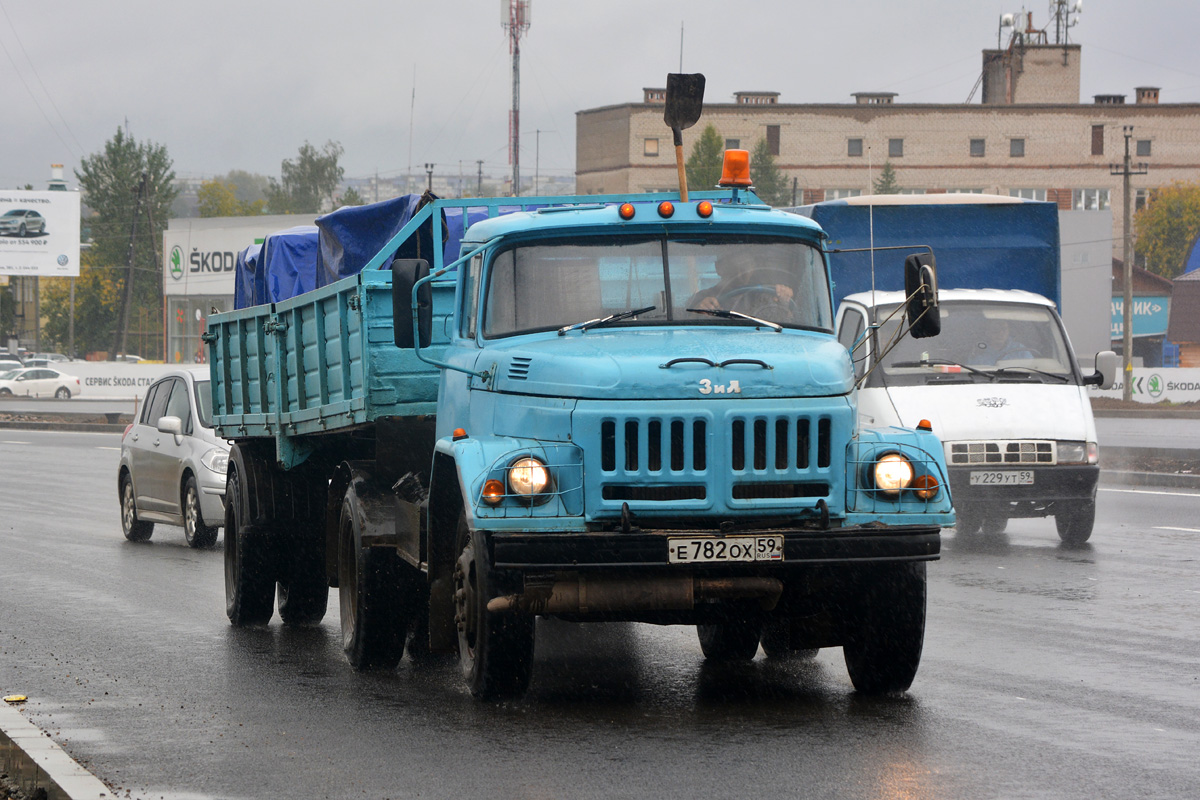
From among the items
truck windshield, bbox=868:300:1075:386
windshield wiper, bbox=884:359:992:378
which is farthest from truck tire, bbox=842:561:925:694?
windshield wiper, bbox=884:359:992:378

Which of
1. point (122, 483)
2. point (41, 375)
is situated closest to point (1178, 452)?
point (122, 483)

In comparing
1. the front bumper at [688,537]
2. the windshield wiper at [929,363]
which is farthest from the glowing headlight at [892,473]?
the windshield wiper at [929,363]

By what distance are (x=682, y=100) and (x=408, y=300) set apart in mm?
2000

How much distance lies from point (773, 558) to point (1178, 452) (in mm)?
19418

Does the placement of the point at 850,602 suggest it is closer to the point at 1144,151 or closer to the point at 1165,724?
the point at 1165,724

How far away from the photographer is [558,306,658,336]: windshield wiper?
290 inches

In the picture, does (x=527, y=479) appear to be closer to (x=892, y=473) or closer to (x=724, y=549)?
(x=724, y=549)

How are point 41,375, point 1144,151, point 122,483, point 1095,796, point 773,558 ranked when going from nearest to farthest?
point 1095,796 → point 773,558 → point 122,483 → point 41,375 → point 1144,151

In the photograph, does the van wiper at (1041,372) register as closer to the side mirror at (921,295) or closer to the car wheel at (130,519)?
the side mirror at (921,295)

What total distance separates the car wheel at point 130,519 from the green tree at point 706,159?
79418 millimetres

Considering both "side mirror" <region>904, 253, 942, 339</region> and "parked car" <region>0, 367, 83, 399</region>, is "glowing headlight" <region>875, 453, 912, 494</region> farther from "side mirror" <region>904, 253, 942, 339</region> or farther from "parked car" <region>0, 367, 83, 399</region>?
"parked car" <region>0, 367, 83, 399</region>

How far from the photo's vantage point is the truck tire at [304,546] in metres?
10.4

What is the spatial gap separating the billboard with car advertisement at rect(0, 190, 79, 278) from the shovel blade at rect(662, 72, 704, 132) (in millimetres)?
73978

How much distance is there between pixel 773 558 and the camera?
6.70 meters
